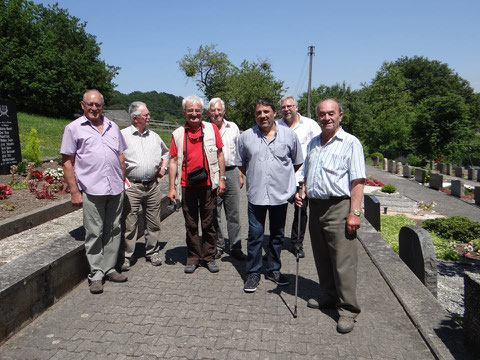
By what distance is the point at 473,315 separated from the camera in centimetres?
299

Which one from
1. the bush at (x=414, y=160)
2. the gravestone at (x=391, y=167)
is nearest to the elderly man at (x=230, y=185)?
the gravestone at (x=391, y=167)

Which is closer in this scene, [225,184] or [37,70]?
[225,184]

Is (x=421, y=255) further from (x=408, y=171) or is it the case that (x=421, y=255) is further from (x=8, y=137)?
(x=408, y=171)

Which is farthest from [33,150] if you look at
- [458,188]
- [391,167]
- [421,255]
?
[391,167]

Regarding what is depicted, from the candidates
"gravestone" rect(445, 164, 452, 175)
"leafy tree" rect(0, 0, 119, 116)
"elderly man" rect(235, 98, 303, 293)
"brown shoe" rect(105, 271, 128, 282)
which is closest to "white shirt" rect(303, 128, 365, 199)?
"elderly man" rect(235, 98, 303, 293)

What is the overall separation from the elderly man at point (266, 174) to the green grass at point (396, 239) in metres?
3.88

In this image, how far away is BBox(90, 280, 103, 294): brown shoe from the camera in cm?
410

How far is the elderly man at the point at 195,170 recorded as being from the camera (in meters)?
4.62

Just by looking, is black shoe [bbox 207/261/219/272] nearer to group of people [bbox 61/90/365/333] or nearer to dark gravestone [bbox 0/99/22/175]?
group of people [bbox 61/90/365/333]

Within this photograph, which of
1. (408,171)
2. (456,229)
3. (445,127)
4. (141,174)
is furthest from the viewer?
(445,127)

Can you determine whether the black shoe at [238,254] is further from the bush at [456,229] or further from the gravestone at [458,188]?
the gravestone at [458,188]

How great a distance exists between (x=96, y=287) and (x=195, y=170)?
64.9 inches

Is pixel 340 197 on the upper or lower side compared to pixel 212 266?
upper

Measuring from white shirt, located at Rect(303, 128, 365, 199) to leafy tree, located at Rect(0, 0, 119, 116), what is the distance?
33.1 metres
